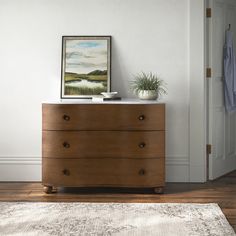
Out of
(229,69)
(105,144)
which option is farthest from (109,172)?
(229,69)

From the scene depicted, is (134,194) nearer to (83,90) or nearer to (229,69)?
(83,90)

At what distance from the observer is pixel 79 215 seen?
372 centimetres

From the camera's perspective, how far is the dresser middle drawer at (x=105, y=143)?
4.43 meters

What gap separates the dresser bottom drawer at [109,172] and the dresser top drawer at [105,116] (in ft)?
1.00

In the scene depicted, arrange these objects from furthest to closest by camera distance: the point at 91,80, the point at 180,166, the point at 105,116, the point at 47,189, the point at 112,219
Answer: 1. the point at 180,166
2. the point at 91,80
3. the point at 47,189
4. the point at 105,116
5. the point at 112,219

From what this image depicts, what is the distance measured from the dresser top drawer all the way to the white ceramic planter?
20cm

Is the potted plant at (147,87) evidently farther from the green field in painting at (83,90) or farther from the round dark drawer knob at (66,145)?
the round dark drawer knob at (66,145)

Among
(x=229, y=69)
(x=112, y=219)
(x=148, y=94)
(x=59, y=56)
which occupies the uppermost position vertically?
(x=59, y=56)

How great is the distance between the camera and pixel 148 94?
4570mm

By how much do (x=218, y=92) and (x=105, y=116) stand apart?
4.50 ft

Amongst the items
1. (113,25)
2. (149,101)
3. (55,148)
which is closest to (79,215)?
(55,148)

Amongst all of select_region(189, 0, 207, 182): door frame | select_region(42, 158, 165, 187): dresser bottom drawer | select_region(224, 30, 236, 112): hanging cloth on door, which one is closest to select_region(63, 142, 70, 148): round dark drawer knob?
select_region(42, 158, 165, 187): dresser bottom drawer

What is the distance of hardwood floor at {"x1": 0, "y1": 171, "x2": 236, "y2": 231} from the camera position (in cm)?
425

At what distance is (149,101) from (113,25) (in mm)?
917
